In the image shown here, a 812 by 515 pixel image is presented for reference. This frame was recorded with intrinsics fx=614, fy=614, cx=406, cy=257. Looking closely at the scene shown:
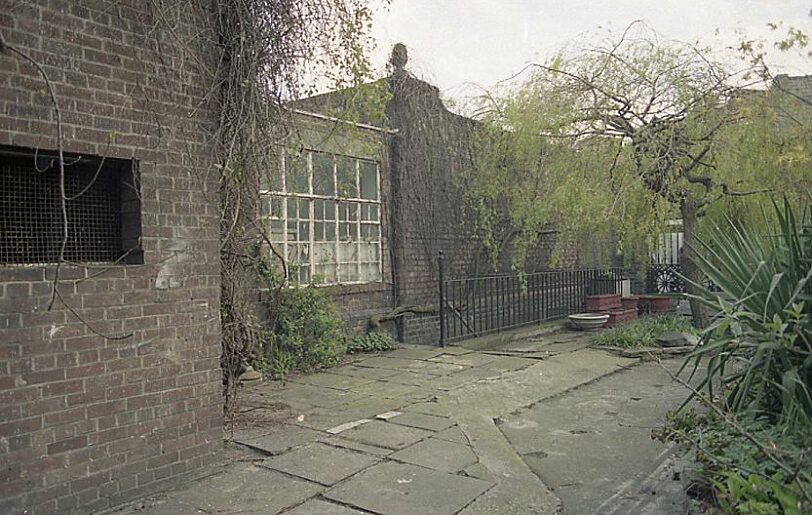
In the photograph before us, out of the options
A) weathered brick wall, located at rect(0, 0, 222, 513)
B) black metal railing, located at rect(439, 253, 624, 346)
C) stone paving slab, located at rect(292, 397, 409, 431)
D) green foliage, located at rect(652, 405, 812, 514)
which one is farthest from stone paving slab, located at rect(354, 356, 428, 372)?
green foliage, located at rect(652, 405, 812, 514)

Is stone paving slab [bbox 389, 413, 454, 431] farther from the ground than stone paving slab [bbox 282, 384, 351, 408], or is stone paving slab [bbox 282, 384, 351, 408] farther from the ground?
stone paving slab [bbox 282, 384, 351, 408]

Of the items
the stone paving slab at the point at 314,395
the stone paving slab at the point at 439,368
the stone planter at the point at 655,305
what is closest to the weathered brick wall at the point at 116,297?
the stone paving slab at the point at 314,395

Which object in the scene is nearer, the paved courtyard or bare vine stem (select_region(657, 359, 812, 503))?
bare vine stem (select_region(657, 359, 812, 503))

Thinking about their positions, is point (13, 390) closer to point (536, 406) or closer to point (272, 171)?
point (272, 171)

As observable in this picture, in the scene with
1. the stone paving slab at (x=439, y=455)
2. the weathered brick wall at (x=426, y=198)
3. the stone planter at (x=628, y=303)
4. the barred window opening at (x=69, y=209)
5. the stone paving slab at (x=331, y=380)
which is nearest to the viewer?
the barred window opening at (x=69, y=209)

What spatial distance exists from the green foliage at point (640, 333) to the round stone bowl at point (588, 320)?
0.71 m

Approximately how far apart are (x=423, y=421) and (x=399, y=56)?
679 centimetres

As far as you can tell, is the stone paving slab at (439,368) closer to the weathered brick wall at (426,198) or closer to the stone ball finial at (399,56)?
the weathered brick wall at (426,198)

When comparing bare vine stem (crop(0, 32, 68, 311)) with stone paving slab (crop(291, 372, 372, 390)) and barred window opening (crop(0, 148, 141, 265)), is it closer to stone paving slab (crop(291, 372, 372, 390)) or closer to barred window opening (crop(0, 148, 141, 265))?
barred window opening (crop(0, 148, 141, 265))

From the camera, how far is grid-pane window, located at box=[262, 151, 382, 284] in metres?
8.48

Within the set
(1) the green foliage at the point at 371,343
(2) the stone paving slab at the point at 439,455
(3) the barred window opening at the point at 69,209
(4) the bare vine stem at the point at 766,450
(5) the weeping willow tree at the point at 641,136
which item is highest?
(5) the weeping willow tree at the point at 641,136

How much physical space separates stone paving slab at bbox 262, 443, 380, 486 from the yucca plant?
7.85ft

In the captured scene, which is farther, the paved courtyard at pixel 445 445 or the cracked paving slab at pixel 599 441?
the cracked paving slab at pixel 599 441

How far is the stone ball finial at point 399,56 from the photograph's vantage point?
1018 cm
